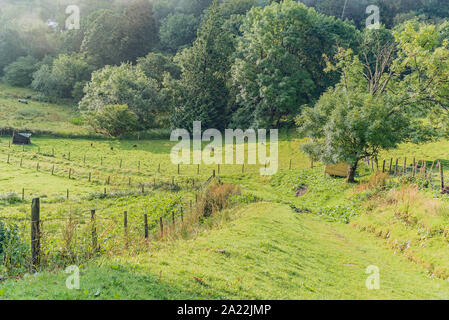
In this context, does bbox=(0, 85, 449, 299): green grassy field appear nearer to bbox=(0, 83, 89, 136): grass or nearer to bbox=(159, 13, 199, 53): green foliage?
bbox=(0, 83, 89, 136): grass

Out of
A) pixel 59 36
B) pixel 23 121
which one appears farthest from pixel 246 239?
pixel 59 36

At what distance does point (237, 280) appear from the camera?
9.39 meters

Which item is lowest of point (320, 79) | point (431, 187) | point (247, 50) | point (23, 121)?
point (431, 187)

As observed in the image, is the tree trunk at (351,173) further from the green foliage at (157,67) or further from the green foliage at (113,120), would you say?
the green foliage at (157,67)

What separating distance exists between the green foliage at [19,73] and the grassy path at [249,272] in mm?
91774

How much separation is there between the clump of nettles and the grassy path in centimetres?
166

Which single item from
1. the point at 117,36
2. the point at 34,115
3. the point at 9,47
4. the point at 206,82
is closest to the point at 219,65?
the point at 206,82

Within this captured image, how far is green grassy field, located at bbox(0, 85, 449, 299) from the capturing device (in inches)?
347

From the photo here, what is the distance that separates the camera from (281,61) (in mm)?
56281

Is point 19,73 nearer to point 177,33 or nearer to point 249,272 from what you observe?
point 177,33

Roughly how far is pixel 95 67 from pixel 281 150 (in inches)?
2367

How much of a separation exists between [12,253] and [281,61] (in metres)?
53.1
